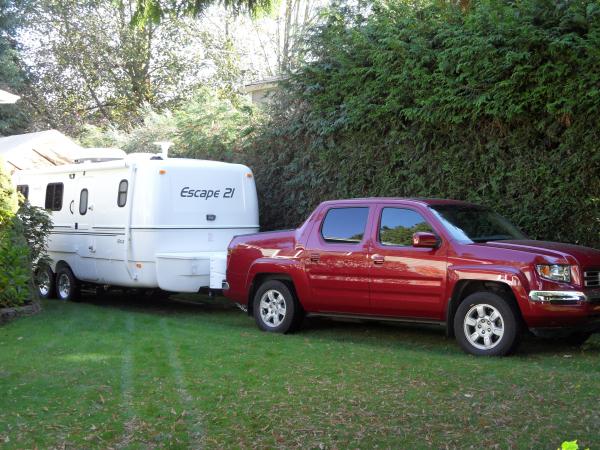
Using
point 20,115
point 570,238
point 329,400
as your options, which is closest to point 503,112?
point 570,238

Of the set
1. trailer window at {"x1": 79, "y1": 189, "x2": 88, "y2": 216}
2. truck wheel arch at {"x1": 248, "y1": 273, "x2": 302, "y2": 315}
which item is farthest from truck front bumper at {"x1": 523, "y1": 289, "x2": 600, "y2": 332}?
trailer window at {"x1": 79, "y1": 189, "x2": 88, "y2": 216}

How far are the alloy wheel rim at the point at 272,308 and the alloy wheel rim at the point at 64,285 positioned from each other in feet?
17.5

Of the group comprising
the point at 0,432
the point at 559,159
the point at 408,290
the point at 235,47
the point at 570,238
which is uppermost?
the point at 235,47

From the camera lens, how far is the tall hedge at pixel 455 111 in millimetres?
9633

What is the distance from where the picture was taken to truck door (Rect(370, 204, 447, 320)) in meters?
8.62

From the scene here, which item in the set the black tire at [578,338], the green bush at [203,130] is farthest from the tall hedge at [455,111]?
the green bush at [203,130]

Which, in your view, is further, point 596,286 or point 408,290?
point 408,290

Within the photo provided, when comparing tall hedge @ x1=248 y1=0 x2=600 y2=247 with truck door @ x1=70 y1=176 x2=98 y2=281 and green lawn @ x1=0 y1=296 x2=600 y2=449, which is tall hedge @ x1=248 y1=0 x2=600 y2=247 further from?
truck door @ x1=70 y1=176 x2=98 y2=281

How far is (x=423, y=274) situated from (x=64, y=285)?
26.4 feet

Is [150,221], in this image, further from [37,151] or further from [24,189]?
[37,151]

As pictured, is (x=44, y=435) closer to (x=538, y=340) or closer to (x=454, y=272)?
(x=454, y=272)

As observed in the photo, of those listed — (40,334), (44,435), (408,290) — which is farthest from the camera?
(40,334)

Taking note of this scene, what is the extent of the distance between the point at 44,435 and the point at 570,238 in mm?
6868

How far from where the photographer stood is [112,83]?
1394 inches
